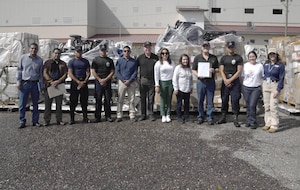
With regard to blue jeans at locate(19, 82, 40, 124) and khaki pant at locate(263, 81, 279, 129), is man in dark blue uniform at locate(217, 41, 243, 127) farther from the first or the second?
blue jeans at locate(19, 82, 40, 124)

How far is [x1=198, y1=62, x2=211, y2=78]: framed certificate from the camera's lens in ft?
24.3

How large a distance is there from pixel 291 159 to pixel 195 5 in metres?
38.4

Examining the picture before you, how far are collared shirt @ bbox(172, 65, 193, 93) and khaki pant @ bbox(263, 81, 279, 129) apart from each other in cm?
170

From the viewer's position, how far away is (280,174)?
15.0 ft

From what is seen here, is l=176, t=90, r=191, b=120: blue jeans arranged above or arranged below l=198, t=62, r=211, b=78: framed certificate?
below

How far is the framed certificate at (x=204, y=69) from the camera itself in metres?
7.42

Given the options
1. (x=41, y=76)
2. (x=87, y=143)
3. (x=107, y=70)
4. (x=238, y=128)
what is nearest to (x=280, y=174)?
(x=238, y=128)

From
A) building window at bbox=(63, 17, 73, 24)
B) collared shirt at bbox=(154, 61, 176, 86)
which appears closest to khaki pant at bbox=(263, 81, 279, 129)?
collared shirt at bbox=(154, 61, 176, 86)

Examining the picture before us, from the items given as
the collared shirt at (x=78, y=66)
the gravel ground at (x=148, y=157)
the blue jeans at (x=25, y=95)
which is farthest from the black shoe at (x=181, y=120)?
the blue jeans at (x=25, y=95)

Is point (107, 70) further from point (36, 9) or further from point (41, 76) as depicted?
point (36, 9)

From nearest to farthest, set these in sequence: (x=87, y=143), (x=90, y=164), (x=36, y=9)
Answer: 1. (x=90, y=164)
2. (x=87, y=143)
3. (x=36, y=9)

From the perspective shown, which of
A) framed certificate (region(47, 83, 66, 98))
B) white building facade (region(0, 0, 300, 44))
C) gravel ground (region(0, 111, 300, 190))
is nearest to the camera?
gravel ground (region(0, 111, 300, 190))

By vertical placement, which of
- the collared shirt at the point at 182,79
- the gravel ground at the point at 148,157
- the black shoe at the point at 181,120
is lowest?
the gravel ground at the point at 148,157

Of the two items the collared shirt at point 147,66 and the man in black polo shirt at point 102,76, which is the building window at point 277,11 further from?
the man in black polo shirt at point 102,76
